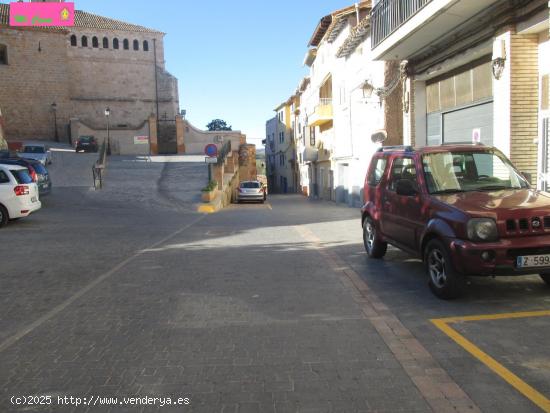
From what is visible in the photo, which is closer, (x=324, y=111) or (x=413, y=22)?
(x=413, y=22)

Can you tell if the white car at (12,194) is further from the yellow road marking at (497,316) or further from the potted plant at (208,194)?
the yellow road marking at (497,316)

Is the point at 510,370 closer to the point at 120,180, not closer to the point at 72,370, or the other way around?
the point at 72,370

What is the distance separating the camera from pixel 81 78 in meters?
52.1

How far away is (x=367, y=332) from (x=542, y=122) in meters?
7.27

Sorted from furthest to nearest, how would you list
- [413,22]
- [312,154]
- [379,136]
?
[312,154] < [379,136] < [413,22]

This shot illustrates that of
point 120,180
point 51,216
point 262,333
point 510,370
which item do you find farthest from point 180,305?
point 120,180

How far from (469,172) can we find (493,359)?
3150mm

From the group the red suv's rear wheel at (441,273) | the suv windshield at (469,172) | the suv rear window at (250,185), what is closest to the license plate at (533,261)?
the red suv's rear wheel at (441,273)

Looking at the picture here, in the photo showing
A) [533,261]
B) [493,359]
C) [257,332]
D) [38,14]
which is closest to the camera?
[493,359]

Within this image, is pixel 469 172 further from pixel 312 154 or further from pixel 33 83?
pixel 33 83

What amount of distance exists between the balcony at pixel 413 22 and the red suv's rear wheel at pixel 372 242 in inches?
198

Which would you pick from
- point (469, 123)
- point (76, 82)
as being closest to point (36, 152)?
point (469, 123)

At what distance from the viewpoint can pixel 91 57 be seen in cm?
5234

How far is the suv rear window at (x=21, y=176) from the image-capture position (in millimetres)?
13125
